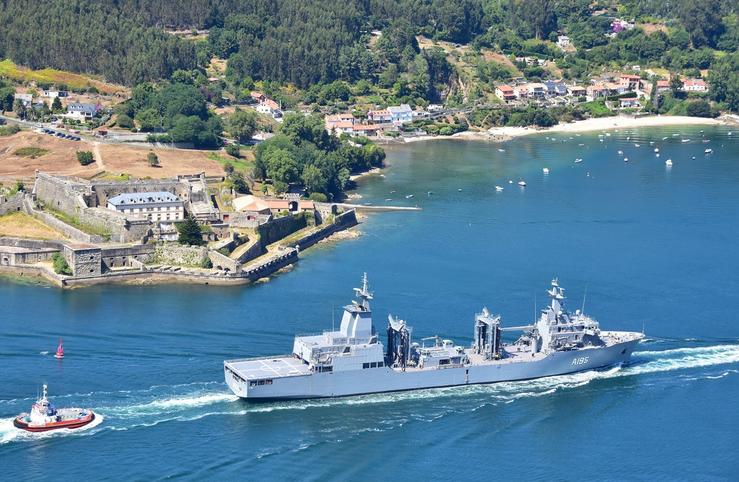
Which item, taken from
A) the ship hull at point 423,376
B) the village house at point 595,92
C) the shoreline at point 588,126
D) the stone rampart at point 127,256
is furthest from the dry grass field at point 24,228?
the village house at point 595,92

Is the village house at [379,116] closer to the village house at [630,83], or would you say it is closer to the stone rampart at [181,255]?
the village house at [630,83]

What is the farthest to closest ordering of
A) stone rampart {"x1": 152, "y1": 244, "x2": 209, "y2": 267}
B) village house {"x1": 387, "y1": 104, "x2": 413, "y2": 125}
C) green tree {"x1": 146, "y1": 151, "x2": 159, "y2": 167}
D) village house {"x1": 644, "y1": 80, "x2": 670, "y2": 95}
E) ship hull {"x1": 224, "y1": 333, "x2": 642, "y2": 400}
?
village house {"x1": 644, "y1": 80, "x2": 670, "y2": 95}
village house {"x1": 387, "y1": 104, "x2": 413, "y2": 125}
green tree {"x1": 146, "y1": 151, "x2": 159, "y2": 167}
stone rampart {"x1": 152, "y1": 244, "x2": 209, "y2": 267}
ship hull {"x1": 224, "y1": 333, "x2": 642, "y2": 400}

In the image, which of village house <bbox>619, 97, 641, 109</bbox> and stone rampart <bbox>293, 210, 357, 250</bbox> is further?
village house <bbox>619, 97, 641, 109</bbox>

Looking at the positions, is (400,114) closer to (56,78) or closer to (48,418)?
(56,78)

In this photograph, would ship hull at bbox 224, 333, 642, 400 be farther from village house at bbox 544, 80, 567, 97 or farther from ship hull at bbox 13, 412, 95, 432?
village house at bbox 544, 80, 567, 97

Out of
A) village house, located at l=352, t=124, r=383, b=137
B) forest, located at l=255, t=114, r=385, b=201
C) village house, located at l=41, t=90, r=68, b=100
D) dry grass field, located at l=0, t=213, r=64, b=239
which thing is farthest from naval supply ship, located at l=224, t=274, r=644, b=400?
village house, located at l=352, t=124, r=383, b=137

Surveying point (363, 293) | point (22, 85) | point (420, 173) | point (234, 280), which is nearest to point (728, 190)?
point (420, 173)
